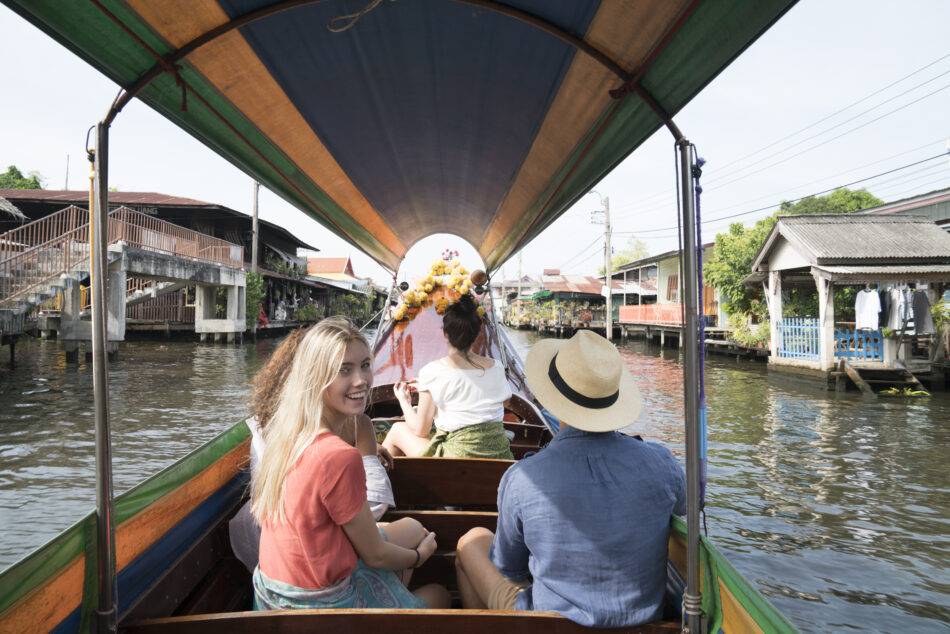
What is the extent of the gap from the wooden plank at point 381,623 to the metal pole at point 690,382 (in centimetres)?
15

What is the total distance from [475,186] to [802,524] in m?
4.14

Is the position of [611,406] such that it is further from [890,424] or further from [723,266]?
[723,266]

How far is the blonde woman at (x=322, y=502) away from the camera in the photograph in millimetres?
1464

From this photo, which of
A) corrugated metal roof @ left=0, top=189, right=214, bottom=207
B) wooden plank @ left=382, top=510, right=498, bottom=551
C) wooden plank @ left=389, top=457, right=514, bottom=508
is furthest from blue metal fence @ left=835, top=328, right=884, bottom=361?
corrugated metal roof @ left=0, top=189, right=214, bottom=207

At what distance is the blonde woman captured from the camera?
1464 mm

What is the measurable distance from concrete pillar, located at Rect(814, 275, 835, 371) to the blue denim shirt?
40.3ft

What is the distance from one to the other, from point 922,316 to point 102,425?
1367 cm

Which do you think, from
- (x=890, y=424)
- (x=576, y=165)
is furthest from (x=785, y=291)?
(x=576, y=165)

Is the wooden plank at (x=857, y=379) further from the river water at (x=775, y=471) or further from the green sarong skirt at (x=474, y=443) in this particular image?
the green sarong skirt at (x=474, y=443)

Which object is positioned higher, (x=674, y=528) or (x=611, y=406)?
(x=611, y=406)

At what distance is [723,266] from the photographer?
19797 millimetres

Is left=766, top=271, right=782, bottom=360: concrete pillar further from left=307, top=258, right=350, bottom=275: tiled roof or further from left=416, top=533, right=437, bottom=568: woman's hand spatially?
left=307, top=258, right=350, bottom=275: tiled roof

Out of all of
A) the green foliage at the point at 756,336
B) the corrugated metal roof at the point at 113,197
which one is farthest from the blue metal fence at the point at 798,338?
the corrugated metal roof at the point at 113,197

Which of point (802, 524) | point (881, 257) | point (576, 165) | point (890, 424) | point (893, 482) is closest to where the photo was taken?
point (576, 165)
